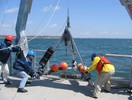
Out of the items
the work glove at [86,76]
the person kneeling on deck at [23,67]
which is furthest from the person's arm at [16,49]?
the work glove at [86,76]

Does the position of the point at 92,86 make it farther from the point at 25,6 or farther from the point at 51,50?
the point at 25,6

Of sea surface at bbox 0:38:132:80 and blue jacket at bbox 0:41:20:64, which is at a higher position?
blue jacket at bbox 0:41:20:64

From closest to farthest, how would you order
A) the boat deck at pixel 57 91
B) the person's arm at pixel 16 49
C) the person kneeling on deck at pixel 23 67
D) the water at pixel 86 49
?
the boat deck at pixel 57 91 → the person kneeling on deck at pixel 23 67 → the person's arm at pixel 16 49 → the water at pixel 86 49

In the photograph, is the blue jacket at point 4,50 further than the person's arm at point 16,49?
No

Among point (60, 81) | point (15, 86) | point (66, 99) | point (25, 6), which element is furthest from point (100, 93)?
point (25, 6)

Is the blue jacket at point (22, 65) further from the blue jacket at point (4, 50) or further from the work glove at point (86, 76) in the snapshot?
the work glove at point (86, 76)

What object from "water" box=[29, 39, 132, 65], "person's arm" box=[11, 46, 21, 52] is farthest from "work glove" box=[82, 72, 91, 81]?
"person's arm" box=[11, 46, 21, 52]

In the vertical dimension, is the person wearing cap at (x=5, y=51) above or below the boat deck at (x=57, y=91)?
above

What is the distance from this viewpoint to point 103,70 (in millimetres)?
9992

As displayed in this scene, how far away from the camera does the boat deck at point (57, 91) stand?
32.0 ft

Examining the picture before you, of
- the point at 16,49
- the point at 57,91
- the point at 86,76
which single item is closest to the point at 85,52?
the point at 86,76

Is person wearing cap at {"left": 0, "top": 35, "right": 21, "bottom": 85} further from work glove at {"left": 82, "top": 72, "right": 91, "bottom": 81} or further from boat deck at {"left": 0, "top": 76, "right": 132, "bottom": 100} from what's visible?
work glove at {"left": 82, "top": 72, "right": 91, "bottom": 81}

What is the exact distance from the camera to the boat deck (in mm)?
9766

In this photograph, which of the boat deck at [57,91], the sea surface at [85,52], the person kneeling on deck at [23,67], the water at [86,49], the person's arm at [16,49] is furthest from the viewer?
the water at [86,49]
